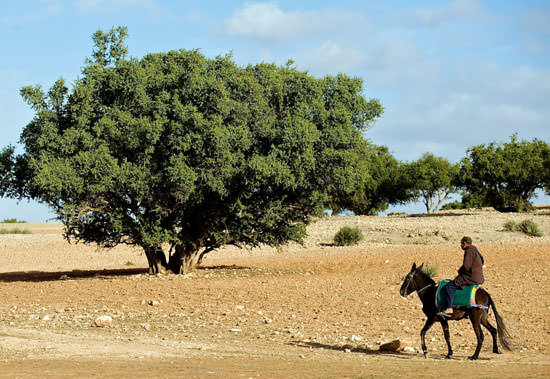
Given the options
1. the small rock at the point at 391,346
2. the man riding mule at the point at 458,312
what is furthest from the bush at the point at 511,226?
the small rock at the point at 391,346

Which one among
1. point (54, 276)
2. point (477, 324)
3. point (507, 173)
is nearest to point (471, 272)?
point (477, 324)

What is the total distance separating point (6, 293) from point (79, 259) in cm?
1727

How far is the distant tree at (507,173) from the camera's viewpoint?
5178cm

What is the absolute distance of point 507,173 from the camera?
51.6 metres

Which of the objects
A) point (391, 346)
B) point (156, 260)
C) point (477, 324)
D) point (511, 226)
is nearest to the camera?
point (477, 324)

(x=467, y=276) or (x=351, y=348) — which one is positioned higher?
(x=467, y=276)

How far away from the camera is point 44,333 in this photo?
15.4 meters

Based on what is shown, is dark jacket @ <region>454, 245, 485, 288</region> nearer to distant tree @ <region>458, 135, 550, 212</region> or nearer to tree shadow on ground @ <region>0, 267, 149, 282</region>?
tree shadow on ground @ <region>0, 267, 149, 282</region>

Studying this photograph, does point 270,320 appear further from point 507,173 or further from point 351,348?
point 507,173

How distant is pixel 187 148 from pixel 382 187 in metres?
43.5

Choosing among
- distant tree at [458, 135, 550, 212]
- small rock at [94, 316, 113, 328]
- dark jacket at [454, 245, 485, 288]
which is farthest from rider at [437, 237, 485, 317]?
distant tree at [458, 135, 550, 212]

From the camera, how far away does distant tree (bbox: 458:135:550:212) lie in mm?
51781

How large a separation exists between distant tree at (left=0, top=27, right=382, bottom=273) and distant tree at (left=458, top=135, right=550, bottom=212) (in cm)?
3036

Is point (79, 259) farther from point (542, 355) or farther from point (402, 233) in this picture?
point (542, 355)
